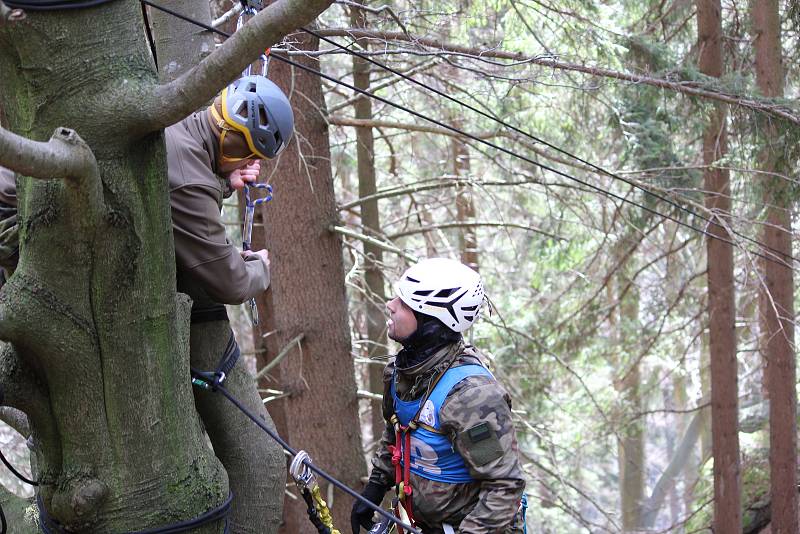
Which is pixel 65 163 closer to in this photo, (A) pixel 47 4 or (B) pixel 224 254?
(A) pixel 47 4

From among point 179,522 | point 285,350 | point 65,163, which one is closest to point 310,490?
point 179,522

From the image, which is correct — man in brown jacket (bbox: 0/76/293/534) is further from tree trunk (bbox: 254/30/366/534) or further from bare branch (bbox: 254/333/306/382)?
tree trunk (bbox: 254/30/366/534)

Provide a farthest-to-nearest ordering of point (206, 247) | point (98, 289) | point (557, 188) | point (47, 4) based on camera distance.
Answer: point (557, 188) → point (206, 247) → point (98, 289) → point (47, 4)

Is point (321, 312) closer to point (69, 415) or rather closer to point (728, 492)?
point (69, 415)

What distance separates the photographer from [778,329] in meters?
9.34

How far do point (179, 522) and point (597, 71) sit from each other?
4879mm

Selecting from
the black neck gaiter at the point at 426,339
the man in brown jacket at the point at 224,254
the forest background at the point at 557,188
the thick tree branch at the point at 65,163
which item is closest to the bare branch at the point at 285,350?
the forest background at the point at 557,188

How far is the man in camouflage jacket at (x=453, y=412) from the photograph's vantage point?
3436 mm

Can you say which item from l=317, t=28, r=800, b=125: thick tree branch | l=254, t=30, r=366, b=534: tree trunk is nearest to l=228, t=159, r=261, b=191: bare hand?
l=317, t=28, r=800, b=125: thick tree branch

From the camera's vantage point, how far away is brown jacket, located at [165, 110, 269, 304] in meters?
2.94

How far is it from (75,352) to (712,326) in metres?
9.69

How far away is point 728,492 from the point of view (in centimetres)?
1063

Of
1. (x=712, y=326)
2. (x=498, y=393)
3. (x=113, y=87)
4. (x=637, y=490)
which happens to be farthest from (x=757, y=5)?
(x=637, y=490)

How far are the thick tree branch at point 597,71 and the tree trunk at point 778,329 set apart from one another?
1302 mm
